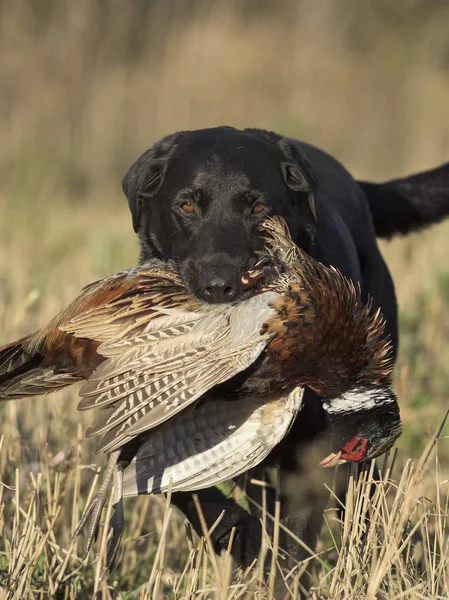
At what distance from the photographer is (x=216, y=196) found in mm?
3668

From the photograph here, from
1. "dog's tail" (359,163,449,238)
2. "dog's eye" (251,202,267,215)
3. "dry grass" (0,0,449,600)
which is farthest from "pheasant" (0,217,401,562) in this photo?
"dog's tail" (359,163,449,238)

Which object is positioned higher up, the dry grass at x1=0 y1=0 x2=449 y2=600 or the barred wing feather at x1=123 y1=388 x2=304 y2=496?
the dry grass at x1=0 y1=0 x2=449 y2=600

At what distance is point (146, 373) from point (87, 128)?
32.6 feet

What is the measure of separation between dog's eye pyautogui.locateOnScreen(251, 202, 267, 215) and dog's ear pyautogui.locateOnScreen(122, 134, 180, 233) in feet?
1.46

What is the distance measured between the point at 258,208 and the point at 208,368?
104 cm

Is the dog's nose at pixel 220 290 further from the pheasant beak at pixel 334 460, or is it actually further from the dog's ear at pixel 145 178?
the dog's ear at pixel 145 178

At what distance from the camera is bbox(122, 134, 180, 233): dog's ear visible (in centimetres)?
391

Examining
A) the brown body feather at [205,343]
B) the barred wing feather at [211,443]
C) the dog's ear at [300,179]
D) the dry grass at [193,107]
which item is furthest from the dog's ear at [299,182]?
the dry grass at [193,107]

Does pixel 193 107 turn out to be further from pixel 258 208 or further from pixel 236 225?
pixel 236 225

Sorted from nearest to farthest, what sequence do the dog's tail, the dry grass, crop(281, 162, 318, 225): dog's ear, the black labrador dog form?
the black labrador dog < crop(281, 162, 318, 225): dog's ear < the dog's tail < the dry grass

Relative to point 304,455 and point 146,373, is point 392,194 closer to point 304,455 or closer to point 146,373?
point 304,455

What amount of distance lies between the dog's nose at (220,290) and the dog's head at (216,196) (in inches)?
4.7

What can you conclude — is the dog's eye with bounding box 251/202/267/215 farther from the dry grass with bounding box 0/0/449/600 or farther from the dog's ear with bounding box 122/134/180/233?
the dry grass with bounding box 0/0/449/600

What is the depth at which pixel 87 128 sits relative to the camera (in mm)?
12375
